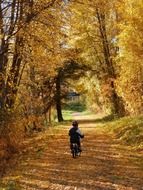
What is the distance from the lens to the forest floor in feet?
46.1

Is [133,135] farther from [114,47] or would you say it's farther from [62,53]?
[114,47]

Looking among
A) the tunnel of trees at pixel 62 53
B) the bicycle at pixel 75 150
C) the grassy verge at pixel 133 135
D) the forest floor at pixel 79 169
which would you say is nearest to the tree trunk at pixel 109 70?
the tunnel of trees at pixel 62 53

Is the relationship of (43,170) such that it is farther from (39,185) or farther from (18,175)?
(39,185)

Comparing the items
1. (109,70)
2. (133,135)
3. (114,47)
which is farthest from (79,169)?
(114,47)

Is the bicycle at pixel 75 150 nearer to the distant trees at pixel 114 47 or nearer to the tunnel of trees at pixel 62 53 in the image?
the tunnel of trees at pixel 62 53

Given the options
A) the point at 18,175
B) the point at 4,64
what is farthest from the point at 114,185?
the point at 4,64

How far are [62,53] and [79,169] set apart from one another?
11.3m

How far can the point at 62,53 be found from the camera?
88.5 ft

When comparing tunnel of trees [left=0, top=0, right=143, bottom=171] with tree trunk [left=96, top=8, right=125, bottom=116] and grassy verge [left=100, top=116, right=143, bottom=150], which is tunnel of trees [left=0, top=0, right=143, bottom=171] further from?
grassy verge [left=100, top=116, right=143, bottom=150]

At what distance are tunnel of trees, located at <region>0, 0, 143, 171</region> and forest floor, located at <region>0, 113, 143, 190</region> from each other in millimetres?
2761

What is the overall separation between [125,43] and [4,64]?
1088cm

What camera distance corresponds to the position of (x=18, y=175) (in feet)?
53.5

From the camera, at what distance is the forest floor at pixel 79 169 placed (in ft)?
46.1

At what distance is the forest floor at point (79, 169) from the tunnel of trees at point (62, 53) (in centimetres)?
276
